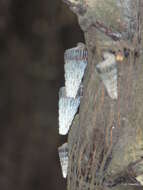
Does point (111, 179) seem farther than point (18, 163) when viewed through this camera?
No

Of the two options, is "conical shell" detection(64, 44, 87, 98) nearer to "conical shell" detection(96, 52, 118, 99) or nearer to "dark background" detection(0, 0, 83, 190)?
"conical shell" detection(96, 52, 118, 99)

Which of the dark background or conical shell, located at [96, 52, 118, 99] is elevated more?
conical shell, located at [96, 52, 118, 99]

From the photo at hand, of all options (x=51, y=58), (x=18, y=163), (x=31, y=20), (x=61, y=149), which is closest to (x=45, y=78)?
(x=51, y=58)

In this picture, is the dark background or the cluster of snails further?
the dark background

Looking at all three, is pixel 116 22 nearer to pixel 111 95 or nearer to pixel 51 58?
pixel 111 95

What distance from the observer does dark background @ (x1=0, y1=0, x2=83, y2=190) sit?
164cm

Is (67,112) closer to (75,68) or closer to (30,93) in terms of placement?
(75,68)

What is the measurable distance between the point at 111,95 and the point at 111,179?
0.37ft

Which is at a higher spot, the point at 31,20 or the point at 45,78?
the point at 31,20

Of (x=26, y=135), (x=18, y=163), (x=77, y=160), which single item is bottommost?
(x=18, y=163)

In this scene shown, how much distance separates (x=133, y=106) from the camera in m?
0.58

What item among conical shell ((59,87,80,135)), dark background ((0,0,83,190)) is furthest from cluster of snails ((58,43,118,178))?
dark background ((0,0,83,190))

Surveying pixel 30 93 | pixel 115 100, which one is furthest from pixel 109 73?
pixel 30 93

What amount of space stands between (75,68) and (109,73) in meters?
0.07
